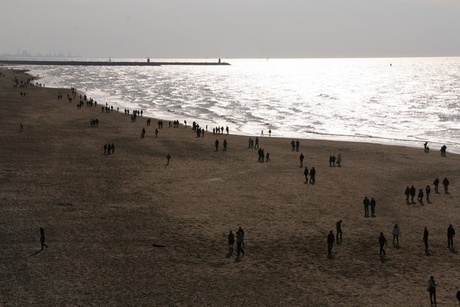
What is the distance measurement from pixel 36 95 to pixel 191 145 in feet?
181

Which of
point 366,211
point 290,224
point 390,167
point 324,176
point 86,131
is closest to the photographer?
point 290,224

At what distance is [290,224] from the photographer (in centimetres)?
2395

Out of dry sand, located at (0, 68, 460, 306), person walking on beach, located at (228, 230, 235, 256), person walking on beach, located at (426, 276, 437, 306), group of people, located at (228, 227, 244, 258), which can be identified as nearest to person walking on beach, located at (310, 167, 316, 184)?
dry sand, located at (0, 68, 460, 306)

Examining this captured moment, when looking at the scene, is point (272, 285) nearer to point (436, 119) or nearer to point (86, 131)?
point (86, 131)

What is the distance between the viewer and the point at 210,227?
76.7 ft

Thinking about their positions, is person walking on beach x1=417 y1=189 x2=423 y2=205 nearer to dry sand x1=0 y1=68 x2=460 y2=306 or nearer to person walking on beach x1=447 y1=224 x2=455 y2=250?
dry sand x1=0 y1=68 x2=460 y2=306

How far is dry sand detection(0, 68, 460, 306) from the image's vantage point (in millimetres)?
17156

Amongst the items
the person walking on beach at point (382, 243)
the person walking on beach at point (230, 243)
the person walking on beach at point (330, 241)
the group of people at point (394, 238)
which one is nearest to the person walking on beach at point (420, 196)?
the group of people at point (394, 238)

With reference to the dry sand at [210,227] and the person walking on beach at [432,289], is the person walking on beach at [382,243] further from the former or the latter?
the person walking on beach at [432,289]

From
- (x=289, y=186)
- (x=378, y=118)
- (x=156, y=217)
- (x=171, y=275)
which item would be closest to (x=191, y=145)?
(x=289, y=186)

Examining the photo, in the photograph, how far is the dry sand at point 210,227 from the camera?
1716cm

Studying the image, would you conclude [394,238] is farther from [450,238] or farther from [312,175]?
[312,175]

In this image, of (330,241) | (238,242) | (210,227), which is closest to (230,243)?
(238,242)

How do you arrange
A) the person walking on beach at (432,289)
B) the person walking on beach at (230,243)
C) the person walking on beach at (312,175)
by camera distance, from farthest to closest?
the person walking on beach at (312,175) < the person walking on beach at (230,243) < the person walking on beach at (432,289)
